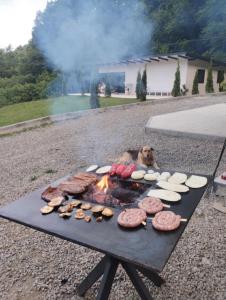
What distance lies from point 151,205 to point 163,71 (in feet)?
51.4

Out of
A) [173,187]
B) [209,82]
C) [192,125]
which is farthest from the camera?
[209,82]

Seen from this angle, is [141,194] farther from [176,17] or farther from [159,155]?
[176,17]

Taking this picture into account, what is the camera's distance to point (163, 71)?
16.3 meters

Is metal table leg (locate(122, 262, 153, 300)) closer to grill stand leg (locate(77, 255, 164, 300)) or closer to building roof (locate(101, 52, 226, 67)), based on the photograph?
grill stand leg (locate(77, 255, 164, 300))

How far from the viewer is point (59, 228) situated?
1.46 meters

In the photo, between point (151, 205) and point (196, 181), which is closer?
point (151, 205)

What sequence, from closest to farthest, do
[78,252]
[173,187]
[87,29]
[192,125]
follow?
[173,187], [78,252], [87,29], [192,125]

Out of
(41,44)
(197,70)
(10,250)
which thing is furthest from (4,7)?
(197,70)

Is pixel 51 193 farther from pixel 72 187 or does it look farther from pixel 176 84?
pixel 176 84

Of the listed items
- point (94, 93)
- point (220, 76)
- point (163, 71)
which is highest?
point (163, 71)

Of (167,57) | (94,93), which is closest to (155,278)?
(94,93)

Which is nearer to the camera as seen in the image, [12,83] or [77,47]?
[77,47]

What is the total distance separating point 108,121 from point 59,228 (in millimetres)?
6394

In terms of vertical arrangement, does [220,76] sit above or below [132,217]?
above
